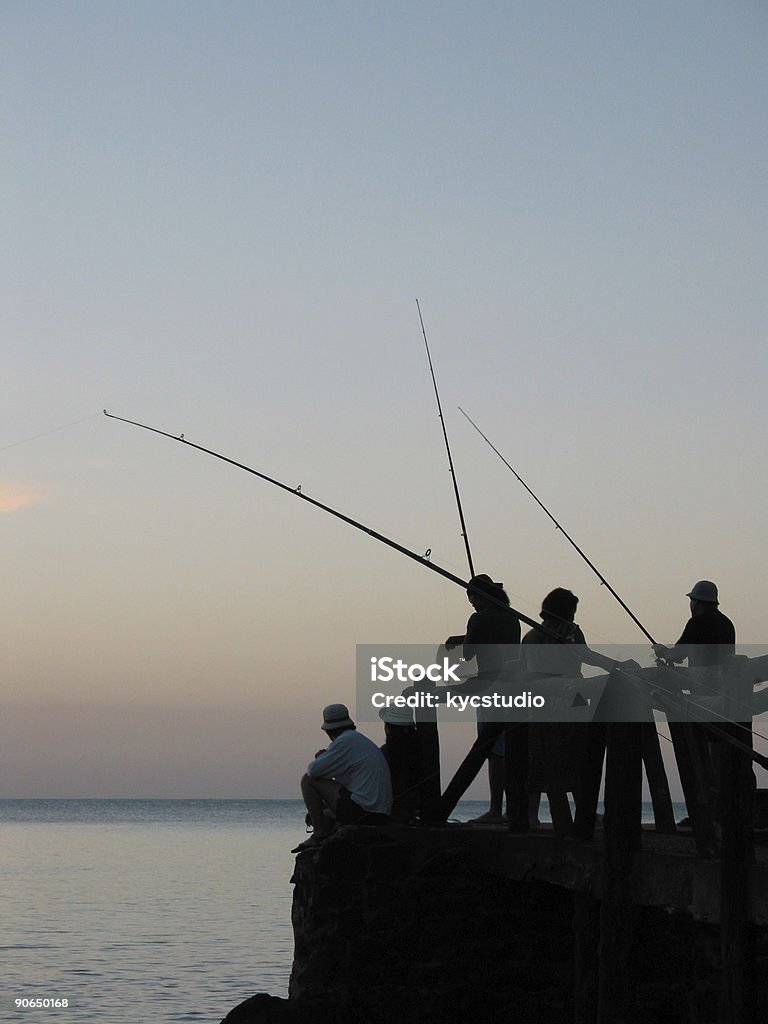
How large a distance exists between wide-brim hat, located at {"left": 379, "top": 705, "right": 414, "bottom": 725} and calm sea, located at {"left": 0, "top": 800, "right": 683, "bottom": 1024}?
22.3 feet

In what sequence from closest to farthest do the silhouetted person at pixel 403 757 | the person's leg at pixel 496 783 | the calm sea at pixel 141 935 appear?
the silhouetted person at pixel 403 757
the person's leg at pixel 496 783
the calm sea at pixel 141 935

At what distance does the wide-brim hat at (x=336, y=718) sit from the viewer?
Result: 823 centimetres

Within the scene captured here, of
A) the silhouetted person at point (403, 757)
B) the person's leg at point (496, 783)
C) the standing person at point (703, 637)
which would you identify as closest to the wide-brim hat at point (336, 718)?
the silhouetted person at point (403, 757)

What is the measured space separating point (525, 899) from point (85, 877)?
88.7 feet

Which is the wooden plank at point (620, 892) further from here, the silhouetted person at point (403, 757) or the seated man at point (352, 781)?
the silhouetted person at point (403, 757)

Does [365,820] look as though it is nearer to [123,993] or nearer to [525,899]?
[525,899]

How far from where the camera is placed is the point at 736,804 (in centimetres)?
515

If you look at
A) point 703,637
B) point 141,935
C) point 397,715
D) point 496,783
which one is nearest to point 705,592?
point 703,637

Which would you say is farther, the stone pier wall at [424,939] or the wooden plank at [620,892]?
the stone pier wall at [424,939]

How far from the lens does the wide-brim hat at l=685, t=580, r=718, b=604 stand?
21.7 ft

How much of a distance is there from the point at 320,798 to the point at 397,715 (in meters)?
0.65

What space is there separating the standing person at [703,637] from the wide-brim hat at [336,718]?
2.38m

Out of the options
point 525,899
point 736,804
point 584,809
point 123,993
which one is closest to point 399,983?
point 525,899

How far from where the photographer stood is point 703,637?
6.41 m
